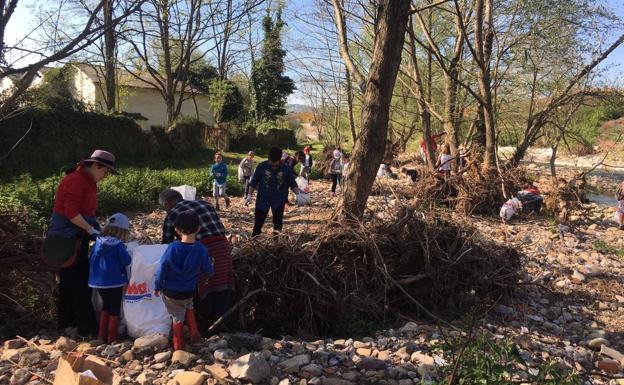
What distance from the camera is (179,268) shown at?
3682 millimetres

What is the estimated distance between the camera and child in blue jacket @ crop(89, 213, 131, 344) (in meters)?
3.90

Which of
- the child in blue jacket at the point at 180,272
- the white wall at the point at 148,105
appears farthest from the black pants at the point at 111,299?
the white wall at the point at 148,105

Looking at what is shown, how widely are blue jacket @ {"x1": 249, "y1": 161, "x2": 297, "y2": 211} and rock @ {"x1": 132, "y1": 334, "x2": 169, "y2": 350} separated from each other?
3301mm

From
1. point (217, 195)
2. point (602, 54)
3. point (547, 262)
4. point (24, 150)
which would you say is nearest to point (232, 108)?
point (24, 150)

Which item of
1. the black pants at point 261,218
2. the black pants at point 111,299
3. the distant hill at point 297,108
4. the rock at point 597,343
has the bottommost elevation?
the rock at point 597,343

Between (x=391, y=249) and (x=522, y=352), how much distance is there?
1.76 metres

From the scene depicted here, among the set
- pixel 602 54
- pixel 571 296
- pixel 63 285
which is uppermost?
pixel 602 54

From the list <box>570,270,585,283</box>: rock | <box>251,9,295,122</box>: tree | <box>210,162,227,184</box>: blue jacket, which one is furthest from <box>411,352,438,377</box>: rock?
<box>251,9,295,122</box>: tree

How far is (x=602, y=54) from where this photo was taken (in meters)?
11.5

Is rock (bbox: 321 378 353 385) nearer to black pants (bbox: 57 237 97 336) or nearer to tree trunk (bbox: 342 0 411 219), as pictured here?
black pants (bbox: 57 237 97 336)

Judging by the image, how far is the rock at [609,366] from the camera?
408 centimetres

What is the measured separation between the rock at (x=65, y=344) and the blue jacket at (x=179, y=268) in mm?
880

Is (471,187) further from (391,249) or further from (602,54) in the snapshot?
(391,249)

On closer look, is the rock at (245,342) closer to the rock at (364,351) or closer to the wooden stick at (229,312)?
the wooden stick at (229,312)
